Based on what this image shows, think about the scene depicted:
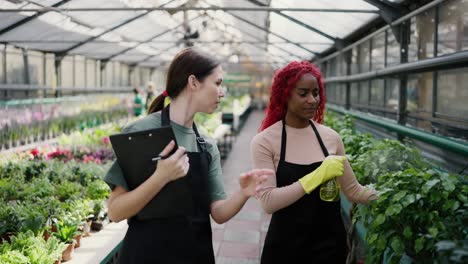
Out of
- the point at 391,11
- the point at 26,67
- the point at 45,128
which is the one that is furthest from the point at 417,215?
the point at 26,67

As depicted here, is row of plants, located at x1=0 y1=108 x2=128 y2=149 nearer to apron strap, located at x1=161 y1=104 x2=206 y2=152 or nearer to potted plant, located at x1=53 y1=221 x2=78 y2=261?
potted plant, located at x1=53 y1=221 x2=78 y2=261

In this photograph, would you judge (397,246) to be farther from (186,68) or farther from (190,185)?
(186,68)

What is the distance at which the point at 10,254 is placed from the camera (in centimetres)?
260

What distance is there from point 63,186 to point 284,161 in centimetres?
292

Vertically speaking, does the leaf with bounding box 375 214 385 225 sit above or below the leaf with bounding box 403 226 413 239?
above

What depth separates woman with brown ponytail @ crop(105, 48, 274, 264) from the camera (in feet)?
5.60

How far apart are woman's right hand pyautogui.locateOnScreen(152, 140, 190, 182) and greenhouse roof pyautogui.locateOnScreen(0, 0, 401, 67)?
193 inches

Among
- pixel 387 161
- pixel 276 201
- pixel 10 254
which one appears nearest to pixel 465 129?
pixel 387 161

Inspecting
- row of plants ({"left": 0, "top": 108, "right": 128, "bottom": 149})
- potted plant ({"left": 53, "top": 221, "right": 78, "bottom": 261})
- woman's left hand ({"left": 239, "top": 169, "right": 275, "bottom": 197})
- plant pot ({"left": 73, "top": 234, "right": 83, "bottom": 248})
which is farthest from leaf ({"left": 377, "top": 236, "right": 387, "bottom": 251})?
row of plants ({"left": 0, "top": 108, "right": 128, "bottom": 149})

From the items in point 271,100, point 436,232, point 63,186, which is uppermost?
point 271,100

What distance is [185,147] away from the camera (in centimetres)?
179

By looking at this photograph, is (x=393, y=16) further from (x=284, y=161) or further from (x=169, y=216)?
(x=169, y=216)

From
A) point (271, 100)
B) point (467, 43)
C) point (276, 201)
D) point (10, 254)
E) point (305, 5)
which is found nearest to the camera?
point (276, 201)

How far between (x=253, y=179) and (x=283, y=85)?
2.25 ft
